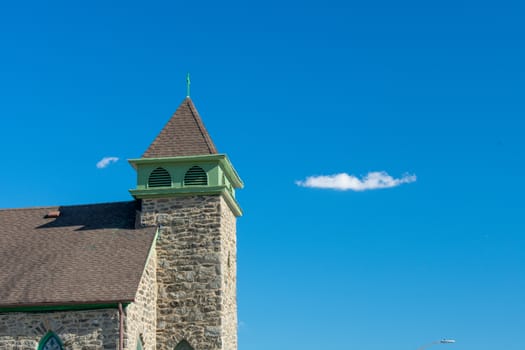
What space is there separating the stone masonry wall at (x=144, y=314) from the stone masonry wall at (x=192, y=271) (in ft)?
1.01

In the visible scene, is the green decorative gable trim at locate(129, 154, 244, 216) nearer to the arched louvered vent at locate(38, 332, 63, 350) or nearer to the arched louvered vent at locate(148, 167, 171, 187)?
the arched louvered vent at locate(148, 167, 171, 187)

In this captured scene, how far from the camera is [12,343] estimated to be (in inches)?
1003

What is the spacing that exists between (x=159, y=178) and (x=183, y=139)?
5.76 feet

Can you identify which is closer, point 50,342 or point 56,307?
point 56,307

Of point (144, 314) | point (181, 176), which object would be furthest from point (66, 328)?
point (181, 176)

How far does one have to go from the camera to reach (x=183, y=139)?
3000 centimetres

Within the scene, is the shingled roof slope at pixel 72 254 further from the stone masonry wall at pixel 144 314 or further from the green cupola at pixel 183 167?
the green cupola at pixel 183 167

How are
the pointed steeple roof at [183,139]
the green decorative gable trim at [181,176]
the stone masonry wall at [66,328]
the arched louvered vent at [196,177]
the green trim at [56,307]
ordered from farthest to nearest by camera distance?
the pointed steeple roof at [183,139], the arched louvered vent at [196,177], the green decorative gable trim at [181,176], the green trim at [56,307], the stone masonry wall at [66,328]

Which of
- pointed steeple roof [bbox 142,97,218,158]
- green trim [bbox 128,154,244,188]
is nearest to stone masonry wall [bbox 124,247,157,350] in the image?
green trim [bbox 128,154,244,188]

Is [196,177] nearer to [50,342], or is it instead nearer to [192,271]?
[192,271]

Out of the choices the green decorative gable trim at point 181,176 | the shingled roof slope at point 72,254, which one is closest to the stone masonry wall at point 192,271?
the green decorative gable trim at point 181,176

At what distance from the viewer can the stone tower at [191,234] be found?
27.3m

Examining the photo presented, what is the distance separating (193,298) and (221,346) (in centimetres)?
179

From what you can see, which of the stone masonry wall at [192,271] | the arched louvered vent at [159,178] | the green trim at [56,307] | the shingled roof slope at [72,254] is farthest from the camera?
the arched louvered vent at [159,178]
